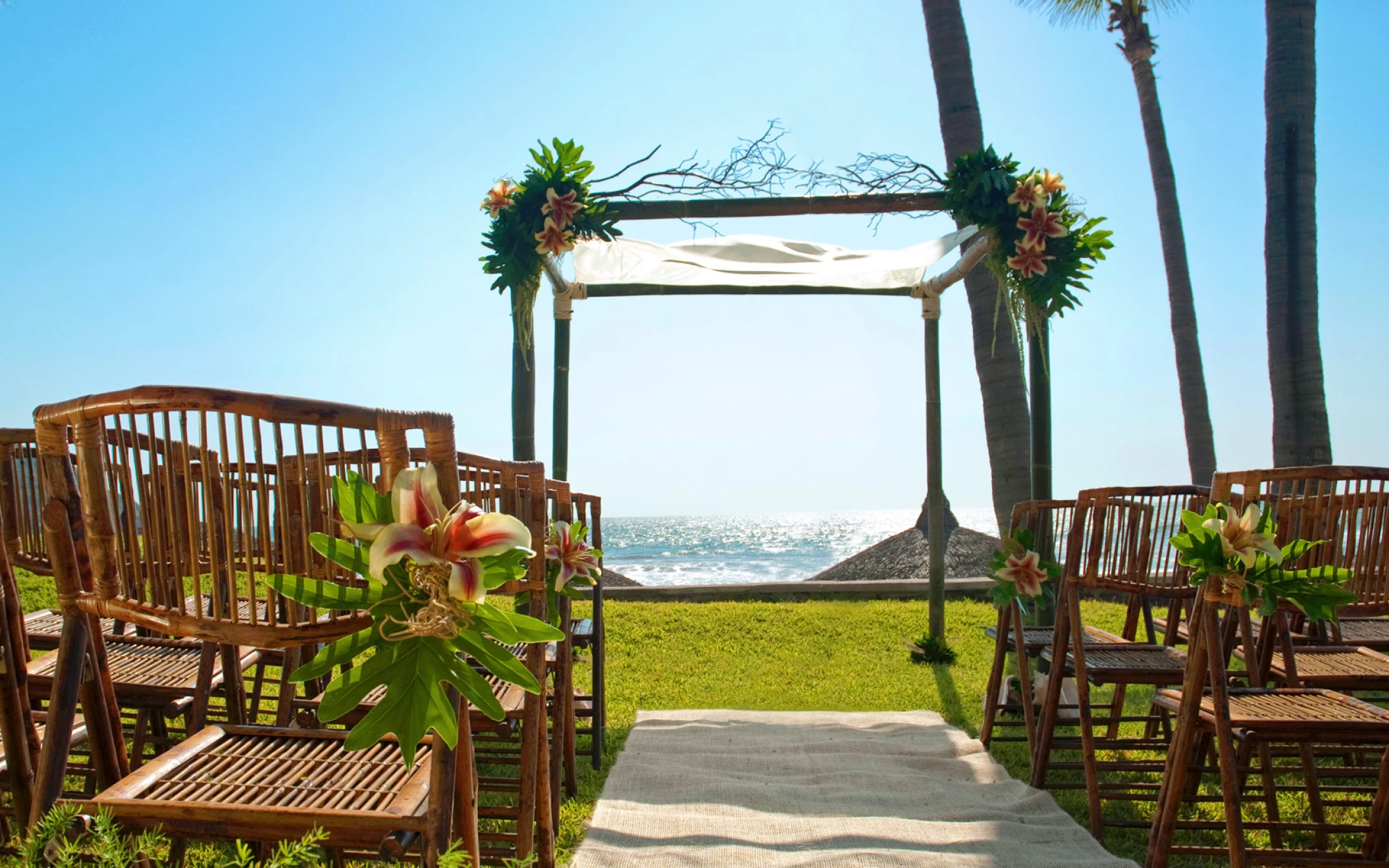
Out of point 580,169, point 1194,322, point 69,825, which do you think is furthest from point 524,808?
point 1194,322

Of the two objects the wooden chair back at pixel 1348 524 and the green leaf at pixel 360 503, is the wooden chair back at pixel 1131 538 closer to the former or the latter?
the wooden chair back at pixel 1348 524

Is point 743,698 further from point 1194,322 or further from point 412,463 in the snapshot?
point 1194,322

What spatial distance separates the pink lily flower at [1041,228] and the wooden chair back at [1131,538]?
198 centimetres

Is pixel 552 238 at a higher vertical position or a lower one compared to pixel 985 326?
higher

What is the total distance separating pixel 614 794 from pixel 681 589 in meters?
4.51

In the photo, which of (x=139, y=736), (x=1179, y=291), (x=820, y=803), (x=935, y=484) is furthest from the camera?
(x=1179, y=291)

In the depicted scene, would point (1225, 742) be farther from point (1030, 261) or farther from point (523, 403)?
point (523, 403)

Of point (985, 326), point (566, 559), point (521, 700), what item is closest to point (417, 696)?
point (521, 700)

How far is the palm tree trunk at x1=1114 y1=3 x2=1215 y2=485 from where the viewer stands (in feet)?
34.4

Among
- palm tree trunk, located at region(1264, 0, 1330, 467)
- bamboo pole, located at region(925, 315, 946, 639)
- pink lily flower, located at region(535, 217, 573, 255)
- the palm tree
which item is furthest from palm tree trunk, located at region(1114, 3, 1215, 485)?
pink lily flower, located at region(535, 217, 573, 255)

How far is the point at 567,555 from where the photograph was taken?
3.05 metres

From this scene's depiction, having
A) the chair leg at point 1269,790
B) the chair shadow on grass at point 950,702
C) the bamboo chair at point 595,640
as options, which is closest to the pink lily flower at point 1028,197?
the chair shadow on grass at point 950,702

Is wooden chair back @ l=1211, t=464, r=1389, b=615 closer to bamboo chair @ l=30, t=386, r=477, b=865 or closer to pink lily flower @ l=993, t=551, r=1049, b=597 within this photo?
pink lily flower @ l=993, t=551, r=1049, b=597

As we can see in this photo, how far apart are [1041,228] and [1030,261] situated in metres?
0.17
